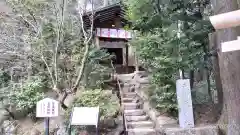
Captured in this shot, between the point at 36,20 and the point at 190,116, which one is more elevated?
the point at 36,20

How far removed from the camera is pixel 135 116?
9125 mm

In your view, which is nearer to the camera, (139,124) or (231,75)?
(231,75)

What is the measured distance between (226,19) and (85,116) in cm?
467

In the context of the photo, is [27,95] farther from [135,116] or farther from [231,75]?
[231,75]

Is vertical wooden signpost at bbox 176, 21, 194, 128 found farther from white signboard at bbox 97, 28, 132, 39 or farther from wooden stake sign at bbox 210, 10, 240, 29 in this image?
white signboard at bbox 97, 28, 132, 39

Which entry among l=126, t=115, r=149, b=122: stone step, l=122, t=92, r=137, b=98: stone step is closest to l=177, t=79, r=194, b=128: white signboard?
l=126, t=115, r=149, b=122: stone step

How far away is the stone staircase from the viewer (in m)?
8.14

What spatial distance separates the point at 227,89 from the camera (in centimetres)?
666

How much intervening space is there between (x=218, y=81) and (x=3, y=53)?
839cm

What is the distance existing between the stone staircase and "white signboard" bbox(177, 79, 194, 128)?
1.01 metres

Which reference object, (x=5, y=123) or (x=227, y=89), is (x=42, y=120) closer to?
(x=5, y=123)

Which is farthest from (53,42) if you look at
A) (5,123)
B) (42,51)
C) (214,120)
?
(214,120)

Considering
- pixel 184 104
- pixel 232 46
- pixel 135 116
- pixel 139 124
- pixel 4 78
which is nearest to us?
A: pixel 232 46

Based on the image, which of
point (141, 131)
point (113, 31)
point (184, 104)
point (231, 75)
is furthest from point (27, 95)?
point (113, 31)
